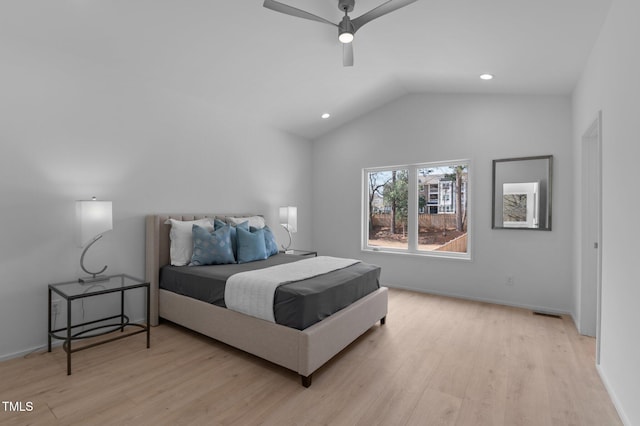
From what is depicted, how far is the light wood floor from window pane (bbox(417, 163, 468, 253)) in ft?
5.48

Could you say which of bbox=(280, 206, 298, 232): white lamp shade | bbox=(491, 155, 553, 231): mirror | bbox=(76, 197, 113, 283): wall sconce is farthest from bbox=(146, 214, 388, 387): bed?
bbox=(491, 155, 553, 231): mirror

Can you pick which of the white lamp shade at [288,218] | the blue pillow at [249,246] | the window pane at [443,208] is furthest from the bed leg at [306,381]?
the window pane at [443,208]

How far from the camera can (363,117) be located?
17.3 ft

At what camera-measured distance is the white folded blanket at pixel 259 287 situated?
7.99 ft

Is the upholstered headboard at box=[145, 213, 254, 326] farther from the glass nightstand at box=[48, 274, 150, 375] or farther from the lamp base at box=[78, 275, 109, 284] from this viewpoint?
the lamp base at box=[78, 275, 109, 284]

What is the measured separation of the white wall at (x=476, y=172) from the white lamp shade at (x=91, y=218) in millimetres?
3567

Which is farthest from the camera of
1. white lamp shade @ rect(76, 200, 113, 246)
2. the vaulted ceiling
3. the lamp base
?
the lamp base

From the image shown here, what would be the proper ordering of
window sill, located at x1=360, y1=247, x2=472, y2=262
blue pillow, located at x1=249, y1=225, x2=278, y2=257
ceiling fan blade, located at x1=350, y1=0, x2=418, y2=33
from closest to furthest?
ceiling fan blade, located at x1=350, y1=0, x2=418, y2=33 < blue pillow, located at x1=249, y1=225, x2=278, y2=257 < window sill, located at x1=360, y1=247, x2=472, y2=262

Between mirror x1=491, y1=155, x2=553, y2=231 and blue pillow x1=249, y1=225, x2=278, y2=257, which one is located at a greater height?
mirror x1=491, y1=155, x2=553, y2=231

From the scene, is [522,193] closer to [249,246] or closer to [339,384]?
[339,384]

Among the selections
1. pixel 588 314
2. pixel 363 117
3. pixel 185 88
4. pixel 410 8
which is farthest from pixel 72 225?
pixel 588 314

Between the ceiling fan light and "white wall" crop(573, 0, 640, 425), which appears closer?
"white wall" crop(573, 0, 640, 425)

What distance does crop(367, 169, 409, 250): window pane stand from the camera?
5074mm

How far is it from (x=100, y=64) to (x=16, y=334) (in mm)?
2468
